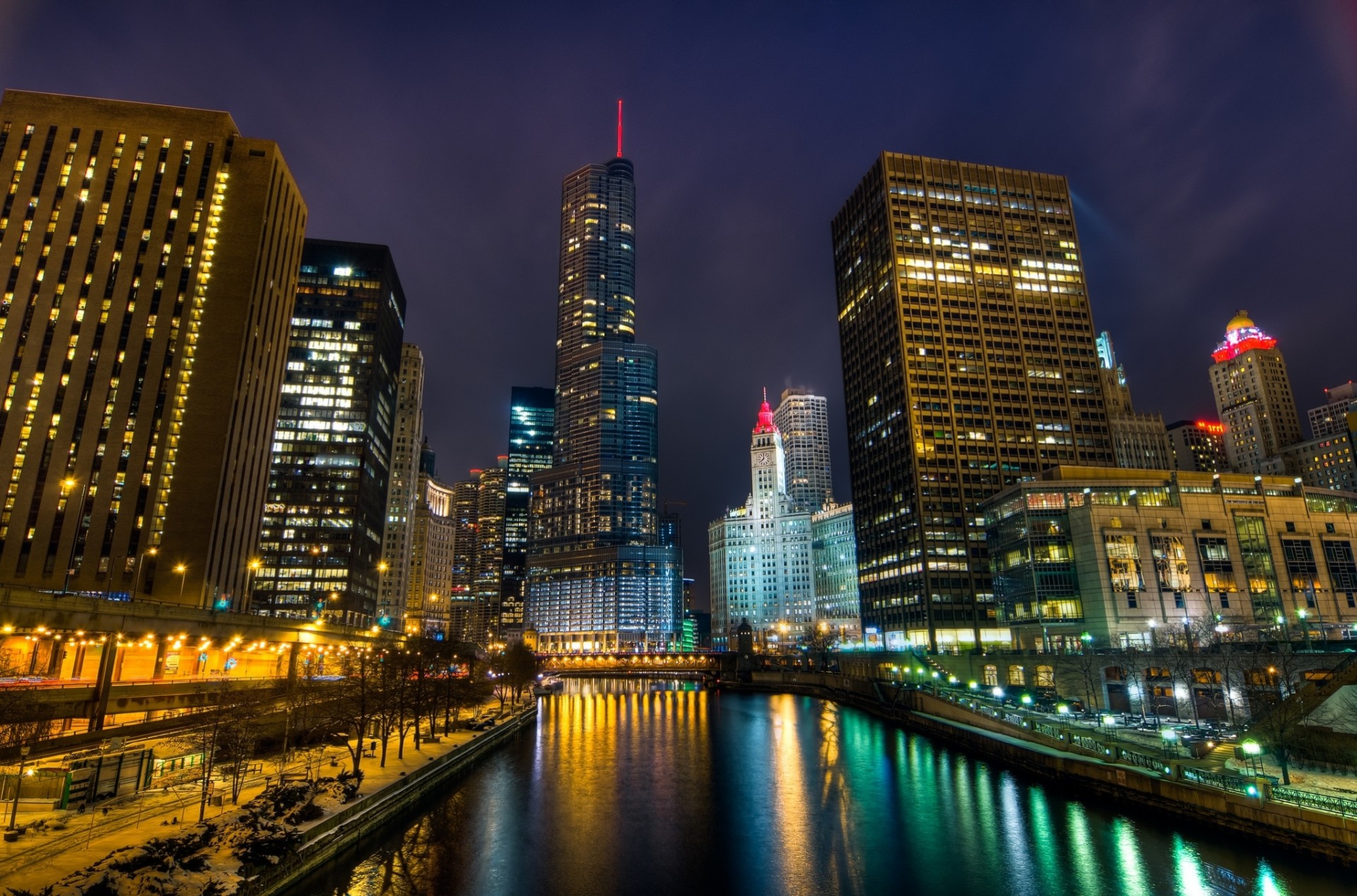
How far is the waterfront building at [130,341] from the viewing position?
10175 cm

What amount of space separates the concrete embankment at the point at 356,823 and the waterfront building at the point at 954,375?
11657 centimetres

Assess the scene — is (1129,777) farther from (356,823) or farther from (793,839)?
(356,823)

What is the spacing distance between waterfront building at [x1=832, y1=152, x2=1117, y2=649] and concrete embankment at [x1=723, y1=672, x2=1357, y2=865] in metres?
62.1

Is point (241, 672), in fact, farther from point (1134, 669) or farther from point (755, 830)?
point (1134, 669)

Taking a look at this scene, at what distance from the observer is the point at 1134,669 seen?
8294cm

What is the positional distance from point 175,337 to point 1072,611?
149m

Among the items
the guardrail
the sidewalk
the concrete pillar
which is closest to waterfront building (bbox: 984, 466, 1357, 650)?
the guardrail

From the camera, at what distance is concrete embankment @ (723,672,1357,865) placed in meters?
37.8

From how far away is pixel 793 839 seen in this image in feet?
149

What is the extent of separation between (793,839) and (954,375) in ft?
466

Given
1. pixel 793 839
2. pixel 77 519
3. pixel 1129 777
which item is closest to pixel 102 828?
pixel 793 839

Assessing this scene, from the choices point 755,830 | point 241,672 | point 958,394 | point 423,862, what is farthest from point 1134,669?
point 241,672

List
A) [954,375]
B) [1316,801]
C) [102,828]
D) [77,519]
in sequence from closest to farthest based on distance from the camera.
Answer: [102,828] → [1316,801] → [77,519] → [954,375]

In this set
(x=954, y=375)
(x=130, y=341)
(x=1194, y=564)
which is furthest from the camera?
(x=954, y=375)
